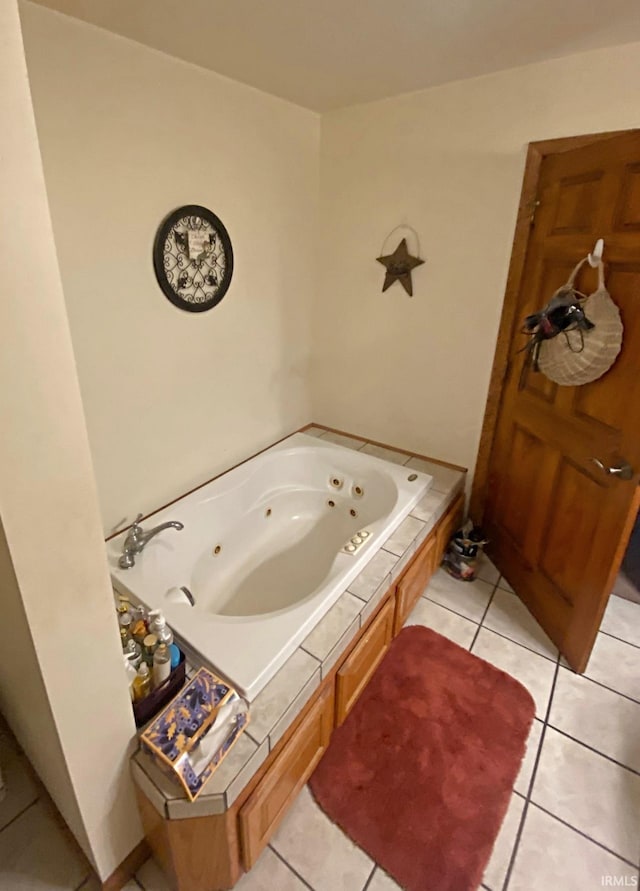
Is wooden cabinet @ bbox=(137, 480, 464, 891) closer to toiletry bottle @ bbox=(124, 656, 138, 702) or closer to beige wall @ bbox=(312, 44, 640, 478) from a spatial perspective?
toiletry bottle @ bbox=(124, 656, 138, 702)

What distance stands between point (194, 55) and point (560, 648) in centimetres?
286

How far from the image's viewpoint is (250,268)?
91.0 inches

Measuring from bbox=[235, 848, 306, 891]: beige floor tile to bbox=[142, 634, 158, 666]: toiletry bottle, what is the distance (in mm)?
672

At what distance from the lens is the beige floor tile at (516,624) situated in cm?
201

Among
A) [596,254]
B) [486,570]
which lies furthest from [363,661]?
[596,254]

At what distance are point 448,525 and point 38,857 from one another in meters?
2.00

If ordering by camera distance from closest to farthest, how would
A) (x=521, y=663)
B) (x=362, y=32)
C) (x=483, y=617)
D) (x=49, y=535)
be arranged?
(x=49, y=535)
(x=362, y=32)
(x=521, y=663)
(x=483, y=617)

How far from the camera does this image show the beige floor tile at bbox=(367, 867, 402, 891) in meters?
1.25

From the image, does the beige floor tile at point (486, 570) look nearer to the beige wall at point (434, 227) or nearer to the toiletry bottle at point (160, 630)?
the beige wall at point (434, 227)

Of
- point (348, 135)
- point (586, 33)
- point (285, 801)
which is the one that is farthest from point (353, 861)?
point (348, 135)

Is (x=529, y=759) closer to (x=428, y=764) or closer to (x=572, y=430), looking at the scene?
(x=428, y=764)

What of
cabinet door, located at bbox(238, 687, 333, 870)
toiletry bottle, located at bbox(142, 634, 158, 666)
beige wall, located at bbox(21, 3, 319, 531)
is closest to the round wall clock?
beige wall, located at bbox(21, 3, 319, 531)

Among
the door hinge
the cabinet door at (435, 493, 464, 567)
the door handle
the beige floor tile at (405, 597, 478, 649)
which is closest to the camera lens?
the door handle

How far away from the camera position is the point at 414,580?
2.04m
